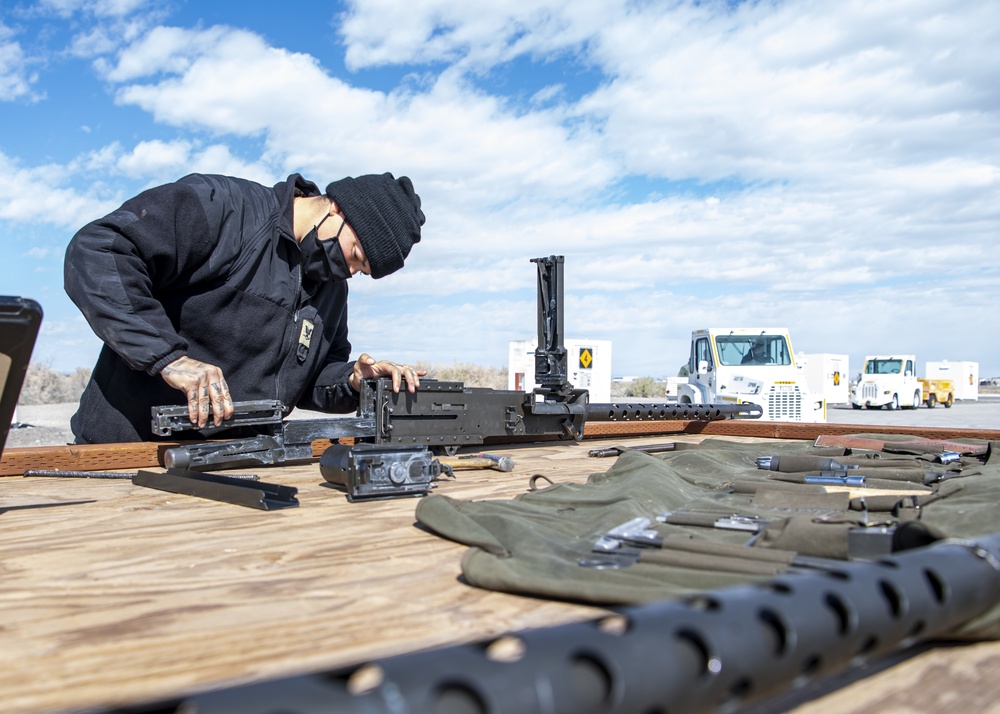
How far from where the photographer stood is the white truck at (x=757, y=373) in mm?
13773

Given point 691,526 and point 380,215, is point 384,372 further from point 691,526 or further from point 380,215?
point 691,526

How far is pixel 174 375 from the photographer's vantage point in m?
2.95

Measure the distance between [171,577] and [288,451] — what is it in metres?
1.88

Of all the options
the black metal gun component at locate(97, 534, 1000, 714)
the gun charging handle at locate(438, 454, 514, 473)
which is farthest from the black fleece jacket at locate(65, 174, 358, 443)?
the black metal gun component at locate(97, 534, 1000, 714)

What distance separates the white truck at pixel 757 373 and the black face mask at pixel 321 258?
35.9ft

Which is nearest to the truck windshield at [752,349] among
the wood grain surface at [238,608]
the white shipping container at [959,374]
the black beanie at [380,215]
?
the black beanie at [380,215]

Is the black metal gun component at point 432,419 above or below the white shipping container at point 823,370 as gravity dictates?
below

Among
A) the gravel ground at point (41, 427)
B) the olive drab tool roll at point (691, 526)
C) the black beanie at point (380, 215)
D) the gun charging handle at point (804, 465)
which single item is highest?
the black beanie at point (380, 215)

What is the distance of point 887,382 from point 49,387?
102 feet

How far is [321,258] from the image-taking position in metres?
3.67

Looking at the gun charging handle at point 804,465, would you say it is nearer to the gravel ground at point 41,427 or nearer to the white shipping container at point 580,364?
the gravel ground at point 41,427

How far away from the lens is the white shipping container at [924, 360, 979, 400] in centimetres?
3381

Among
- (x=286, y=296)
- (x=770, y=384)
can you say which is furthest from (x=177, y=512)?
(x=770, y=384)

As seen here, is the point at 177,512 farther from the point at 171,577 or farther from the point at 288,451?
the point at 288,451
